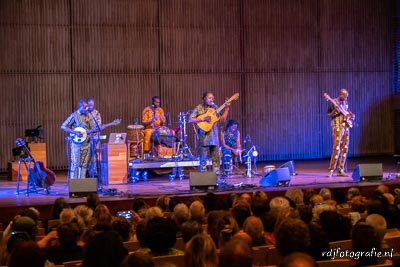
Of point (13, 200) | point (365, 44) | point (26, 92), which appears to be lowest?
point (13, 200)

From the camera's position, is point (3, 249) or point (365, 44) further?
point (365, 44)

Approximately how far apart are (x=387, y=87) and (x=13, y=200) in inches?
519

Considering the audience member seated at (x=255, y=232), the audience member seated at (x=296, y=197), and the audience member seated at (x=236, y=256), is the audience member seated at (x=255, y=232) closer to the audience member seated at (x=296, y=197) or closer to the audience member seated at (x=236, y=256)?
the audience member seated at (x=236, y=256)

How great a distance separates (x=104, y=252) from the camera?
12.4 ft

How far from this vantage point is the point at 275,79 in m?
18.4

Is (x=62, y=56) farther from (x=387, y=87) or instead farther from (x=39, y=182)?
(x=387, y=87)

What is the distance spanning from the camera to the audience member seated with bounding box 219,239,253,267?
334 centimetres

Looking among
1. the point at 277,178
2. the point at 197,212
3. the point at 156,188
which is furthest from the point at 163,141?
the point at 197,212

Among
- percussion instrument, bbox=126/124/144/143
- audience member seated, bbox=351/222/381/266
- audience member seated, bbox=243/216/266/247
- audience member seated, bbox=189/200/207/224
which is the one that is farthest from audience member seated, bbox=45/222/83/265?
percussion instrument, bbox=126/124/144/143

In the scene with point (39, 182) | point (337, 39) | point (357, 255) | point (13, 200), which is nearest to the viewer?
point (357, 255)

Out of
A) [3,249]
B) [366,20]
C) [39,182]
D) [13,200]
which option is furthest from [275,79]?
[3,249]

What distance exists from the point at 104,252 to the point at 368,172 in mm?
8982

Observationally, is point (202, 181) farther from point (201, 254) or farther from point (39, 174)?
point (201, 254)

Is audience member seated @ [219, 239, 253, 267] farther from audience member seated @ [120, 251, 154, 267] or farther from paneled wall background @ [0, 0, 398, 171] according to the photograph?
paneled wall background @ [0, 0, 398, 171]
